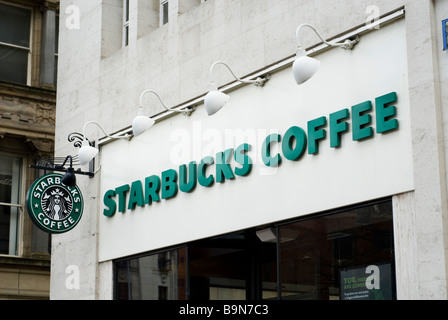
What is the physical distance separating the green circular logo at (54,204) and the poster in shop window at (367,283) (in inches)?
266

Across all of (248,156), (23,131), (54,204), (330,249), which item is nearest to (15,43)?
(23,131)

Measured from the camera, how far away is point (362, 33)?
12945 mm

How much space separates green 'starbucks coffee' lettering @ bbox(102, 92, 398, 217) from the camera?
1253 cm

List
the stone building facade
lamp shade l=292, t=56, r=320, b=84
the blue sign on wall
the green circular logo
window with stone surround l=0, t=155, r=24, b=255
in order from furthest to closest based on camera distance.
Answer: window with stone surround l=0, t=155, r=24, b=255 → the stone building facade → the green circular logo → lamp shade l=292, t=56, r=320, b=84 → the blue sign on wall

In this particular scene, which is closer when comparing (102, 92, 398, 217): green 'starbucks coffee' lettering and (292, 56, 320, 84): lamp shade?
(292, 56, 320, 84): lamp shade

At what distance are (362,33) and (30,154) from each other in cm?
1698

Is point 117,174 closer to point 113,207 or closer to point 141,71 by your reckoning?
point 113,207

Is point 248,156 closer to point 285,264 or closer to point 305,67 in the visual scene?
point 285,264

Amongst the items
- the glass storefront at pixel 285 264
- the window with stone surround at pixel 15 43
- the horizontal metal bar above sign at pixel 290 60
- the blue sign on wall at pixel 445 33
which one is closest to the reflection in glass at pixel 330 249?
the glass storefront at pixel 285 264

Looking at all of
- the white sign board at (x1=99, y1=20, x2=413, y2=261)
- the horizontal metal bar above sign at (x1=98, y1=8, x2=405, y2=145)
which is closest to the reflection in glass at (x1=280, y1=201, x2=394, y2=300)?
the white sign board at (x1=99, y1=20, x2=413, y2=261)

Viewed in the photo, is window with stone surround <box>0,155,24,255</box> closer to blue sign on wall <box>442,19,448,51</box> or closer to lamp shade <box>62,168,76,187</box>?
lamp shade <box>62,168,76,187</box>

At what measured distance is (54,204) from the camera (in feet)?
58.0

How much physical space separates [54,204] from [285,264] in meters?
5.70

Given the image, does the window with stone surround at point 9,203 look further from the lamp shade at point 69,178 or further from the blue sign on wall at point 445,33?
the blue sign on wall at point 445,33
